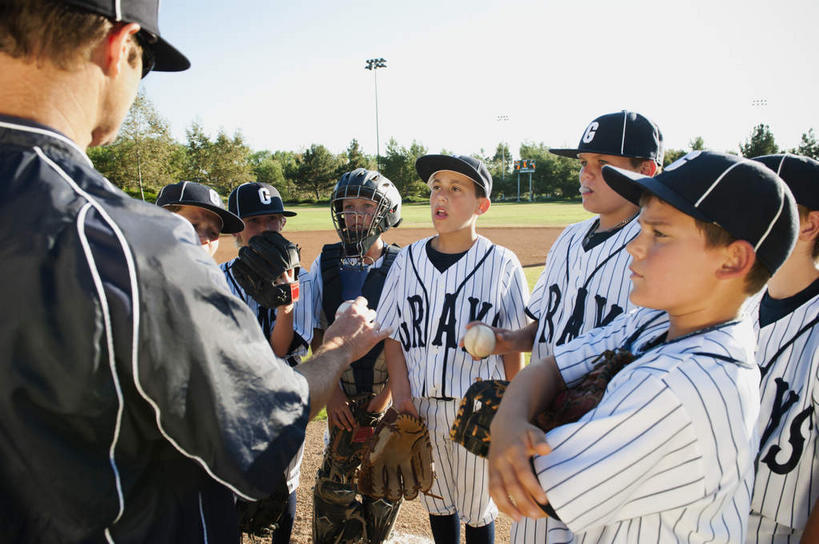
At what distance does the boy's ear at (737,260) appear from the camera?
1.28m

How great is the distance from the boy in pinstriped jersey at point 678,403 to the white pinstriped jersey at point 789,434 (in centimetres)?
45

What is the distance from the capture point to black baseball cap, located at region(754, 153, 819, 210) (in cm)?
183

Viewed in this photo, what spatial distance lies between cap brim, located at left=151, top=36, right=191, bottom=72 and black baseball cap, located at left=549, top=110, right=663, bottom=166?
1905 mm

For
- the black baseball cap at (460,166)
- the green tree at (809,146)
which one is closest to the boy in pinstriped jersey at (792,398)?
the black baseball cap at (460,166)

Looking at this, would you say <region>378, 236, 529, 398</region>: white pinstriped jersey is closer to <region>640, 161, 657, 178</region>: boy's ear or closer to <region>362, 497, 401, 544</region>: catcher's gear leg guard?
<region>362, 497, 401, 544</region>: catcher's gear leg guard

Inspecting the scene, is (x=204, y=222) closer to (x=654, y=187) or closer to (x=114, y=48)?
(x=114, y=48)

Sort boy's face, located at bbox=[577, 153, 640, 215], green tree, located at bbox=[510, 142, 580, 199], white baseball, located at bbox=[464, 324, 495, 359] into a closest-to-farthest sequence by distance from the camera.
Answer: white baseball, located at bbox=[464, 324, 495, 359] → boy's face, located at bbox=[577, 153, 640, 215] → green tree, located at bbox=[510, 142, 580, 199]

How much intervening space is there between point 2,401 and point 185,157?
4358 cm

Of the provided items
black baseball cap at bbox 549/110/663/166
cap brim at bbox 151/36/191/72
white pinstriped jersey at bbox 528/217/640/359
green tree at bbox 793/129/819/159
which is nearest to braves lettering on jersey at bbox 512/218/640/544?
white pinstriped jersey at bbox 528/217/640/359

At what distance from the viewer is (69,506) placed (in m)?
0.99

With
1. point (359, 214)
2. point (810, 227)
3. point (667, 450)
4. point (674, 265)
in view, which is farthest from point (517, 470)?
point (359, 214)

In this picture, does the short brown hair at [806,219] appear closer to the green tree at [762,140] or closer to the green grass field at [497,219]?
the green grass field at [497,219]

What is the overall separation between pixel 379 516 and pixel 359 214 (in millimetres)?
1937

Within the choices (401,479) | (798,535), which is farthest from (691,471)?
(401,479)
